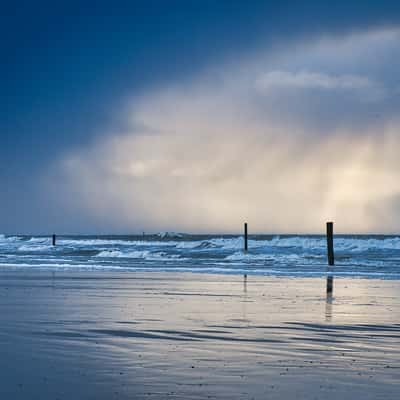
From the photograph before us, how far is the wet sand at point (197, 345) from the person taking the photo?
6559mm

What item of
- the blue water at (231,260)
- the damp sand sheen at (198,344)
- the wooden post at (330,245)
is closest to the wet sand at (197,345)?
the damp sand sheen at (198,344)

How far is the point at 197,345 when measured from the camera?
30.0 ft

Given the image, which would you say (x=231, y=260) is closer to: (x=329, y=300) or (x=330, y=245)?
(x=330, y=245)

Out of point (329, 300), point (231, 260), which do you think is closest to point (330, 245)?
point (231, 260)

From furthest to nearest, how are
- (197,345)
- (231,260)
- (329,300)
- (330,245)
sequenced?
1. (231,260)
2. (330,245)
3. (329,300)
4. (197,345)

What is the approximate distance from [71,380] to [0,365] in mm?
1176

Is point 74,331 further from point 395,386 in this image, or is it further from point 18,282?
point 18,282

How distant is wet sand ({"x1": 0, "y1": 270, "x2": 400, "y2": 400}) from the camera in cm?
656

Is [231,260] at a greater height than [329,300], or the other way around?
[231,260]

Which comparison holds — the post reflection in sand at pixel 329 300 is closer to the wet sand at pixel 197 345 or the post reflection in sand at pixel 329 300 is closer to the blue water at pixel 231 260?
the wet sand at pixel 197 345

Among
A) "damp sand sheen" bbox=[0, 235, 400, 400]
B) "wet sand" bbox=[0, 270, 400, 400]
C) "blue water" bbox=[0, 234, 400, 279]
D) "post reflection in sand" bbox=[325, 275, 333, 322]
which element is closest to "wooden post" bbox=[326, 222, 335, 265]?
"blue water" bbox=[0, 234, 400, 279]

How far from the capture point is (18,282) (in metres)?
21.4

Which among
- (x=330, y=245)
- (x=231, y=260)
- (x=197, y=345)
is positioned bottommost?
(x=197, y=345)

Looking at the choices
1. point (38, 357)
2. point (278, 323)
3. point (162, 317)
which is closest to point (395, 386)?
point (38, 357)
